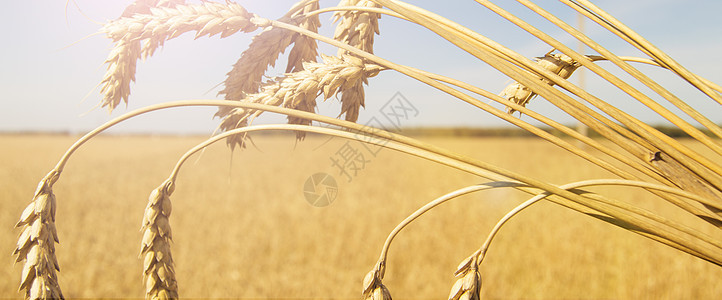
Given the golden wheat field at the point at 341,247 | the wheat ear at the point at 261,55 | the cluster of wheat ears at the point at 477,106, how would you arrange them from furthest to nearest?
the golden wheat field at the point at 341,247 → the wheat ear at the point at 261,55 → the cluster of wheat ears at the point at 477,106

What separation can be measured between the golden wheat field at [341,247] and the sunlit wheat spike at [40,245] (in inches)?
72.2

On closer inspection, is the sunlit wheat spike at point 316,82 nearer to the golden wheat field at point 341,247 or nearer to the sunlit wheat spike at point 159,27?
the sunlit wheat spike at point 159,27

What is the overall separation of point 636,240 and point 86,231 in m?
7.97

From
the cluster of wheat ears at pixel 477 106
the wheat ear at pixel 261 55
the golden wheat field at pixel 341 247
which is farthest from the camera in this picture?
the golden wheat field at pixel 341 247

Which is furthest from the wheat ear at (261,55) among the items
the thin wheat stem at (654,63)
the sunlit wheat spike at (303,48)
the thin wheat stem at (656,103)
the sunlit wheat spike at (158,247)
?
the thin wheat stem at (654,63)

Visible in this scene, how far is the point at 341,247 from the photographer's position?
5449 millimetres

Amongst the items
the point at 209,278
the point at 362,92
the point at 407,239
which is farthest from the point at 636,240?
the point at 362,92

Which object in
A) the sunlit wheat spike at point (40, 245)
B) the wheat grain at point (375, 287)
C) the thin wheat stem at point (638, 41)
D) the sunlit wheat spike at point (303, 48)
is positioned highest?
the thin wheat stem at point (638, 41)

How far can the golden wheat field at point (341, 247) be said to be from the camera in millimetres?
4355

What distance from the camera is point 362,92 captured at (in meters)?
0.69

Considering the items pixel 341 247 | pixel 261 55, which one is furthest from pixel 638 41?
pixel 341 247

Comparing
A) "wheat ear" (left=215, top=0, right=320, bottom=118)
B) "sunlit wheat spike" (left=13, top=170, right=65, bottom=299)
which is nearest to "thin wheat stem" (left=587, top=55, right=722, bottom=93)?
"wheat ear" (left=215, top=0, right=320, bottom=118)

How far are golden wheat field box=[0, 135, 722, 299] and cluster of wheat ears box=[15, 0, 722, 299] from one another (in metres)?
1.79

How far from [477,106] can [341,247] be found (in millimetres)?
5177
